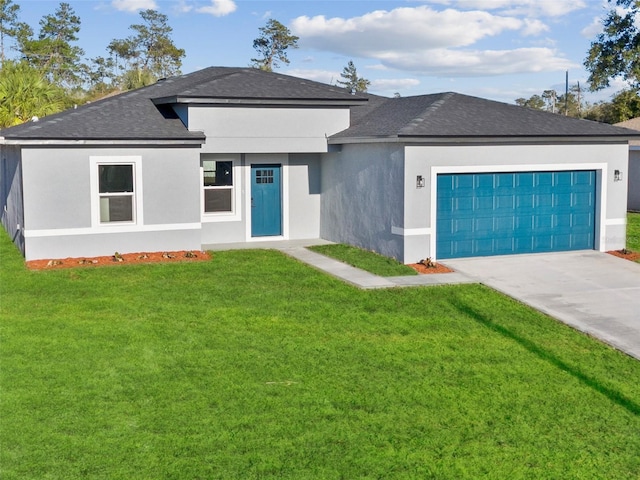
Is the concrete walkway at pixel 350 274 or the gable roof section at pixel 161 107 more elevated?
the gable roof section at pixel 161 107

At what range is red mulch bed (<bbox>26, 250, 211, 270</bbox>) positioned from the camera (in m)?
17.1

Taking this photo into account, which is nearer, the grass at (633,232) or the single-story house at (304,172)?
the single-story house at (304,172)

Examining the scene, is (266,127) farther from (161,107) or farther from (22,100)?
(22,100)

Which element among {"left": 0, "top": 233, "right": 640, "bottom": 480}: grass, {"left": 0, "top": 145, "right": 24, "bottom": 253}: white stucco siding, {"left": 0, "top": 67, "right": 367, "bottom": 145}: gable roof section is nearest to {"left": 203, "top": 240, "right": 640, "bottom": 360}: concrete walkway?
{"left": 0, "top": 233, "right": 640, "bottom": 480}: grass

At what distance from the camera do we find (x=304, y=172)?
840 inches

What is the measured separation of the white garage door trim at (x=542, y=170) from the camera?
17.4m

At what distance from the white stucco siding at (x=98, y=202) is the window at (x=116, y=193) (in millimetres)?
157

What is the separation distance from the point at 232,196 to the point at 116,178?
11.3 ft

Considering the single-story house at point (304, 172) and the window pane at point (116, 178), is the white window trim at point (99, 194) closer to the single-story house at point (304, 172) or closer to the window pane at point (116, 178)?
the single-story house at point (304, 172)

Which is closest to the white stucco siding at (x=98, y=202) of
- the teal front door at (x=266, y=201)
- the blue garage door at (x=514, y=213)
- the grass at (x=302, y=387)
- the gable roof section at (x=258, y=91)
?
the gable roof section at (x=258, y=91)

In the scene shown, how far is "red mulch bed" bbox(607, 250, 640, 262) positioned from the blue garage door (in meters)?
0.59

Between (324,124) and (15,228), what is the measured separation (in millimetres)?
8864

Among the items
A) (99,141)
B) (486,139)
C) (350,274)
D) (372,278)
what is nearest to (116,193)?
(99,141)

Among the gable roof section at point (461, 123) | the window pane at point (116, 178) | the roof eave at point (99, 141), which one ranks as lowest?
the window pane at point (116, 178)
